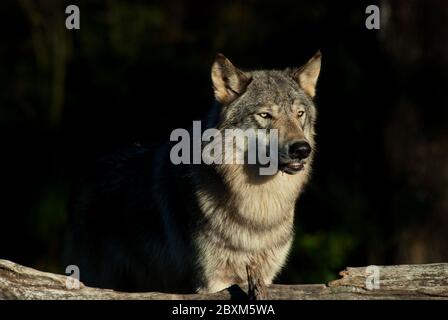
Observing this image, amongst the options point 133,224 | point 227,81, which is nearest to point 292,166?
point 227,81

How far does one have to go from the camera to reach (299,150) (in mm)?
5031

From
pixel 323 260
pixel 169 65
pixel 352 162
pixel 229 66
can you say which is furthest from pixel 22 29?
pixel 229 66

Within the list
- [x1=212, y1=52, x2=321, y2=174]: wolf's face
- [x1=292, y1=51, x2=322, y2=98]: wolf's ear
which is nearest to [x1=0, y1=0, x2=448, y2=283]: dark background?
[x1=292, y1=51, x2=322, y2=98]: wolf's ear

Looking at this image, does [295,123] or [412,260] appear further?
[412,260]

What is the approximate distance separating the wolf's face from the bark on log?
1.03m

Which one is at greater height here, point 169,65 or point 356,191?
point 169,65

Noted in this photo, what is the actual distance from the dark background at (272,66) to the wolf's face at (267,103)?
287cm

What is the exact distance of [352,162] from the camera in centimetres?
942

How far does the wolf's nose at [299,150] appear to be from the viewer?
16.5ft

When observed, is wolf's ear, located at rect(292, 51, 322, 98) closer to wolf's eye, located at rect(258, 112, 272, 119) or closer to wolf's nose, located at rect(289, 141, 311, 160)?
wolf's eye, located at rect(258, 112, 272, 119)

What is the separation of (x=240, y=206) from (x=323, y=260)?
2.77m

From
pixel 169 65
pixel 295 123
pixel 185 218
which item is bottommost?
pixel 185 218

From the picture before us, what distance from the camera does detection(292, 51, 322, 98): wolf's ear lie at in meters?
5.80

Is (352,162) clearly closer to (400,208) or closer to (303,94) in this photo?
(400,208)
